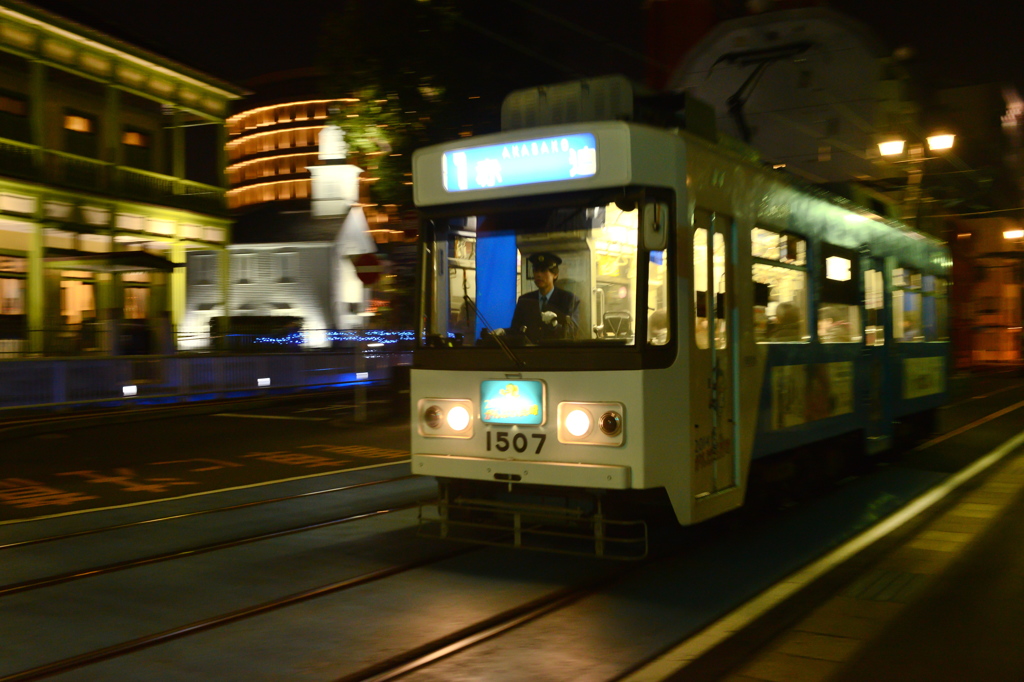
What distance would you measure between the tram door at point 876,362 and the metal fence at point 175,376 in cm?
828

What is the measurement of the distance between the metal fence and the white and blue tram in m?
9.10

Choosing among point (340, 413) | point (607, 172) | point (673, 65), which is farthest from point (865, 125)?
point (673, 65)

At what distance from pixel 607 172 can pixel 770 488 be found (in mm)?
3696

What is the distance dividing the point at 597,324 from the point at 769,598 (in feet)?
6.88

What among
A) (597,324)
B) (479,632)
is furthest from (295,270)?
(479,632)

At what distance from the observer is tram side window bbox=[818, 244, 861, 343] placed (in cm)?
958

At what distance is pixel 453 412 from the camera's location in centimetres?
724

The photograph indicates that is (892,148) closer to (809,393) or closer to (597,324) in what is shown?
(809,393)

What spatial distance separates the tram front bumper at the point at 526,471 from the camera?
6.50 m

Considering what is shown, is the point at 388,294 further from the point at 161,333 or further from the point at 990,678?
the point at 990,678

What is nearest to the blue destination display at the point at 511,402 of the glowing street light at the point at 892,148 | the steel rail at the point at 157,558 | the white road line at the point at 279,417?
the steel rail at the point at 157,558

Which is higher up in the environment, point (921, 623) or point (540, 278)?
point (540, 278)

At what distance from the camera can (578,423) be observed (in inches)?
263

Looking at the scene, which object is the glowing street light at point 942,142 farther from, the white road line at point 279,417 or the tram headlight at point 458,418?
the tram headlight at point 458,418
